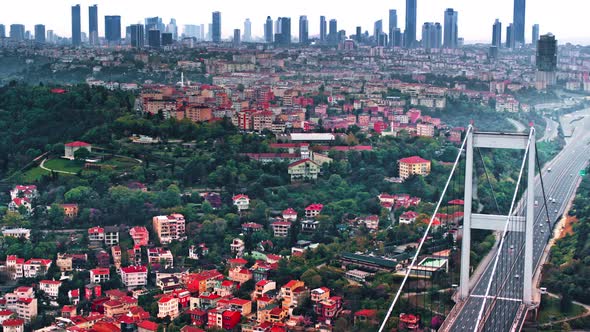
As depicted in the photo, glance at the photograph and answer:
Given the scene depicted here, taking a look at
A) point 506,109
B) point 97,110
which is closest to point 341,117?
point 506,109

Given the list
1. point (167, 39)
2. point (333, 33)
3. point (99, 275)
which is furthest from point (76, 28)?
point (99, 275)

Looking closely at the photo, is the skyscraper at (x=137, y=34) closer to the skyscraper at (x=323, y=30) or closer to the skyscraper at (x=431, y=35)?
the skyscraper at (x=323, y=30)

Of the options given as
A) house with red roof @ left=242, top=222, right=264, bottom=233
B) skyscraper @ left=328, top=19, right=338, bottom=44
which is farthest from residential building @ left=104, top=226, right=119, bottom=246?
skyscraper @ left=328, top=19, right=338, bottom=44

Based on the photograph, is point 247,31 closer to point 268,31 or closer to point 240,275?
point 268,31

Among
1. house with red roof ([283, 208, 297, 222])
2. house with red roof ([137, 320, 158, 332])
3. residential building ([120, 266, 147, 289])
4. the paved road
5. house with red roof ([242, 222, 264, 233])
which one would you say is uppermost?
the paved road

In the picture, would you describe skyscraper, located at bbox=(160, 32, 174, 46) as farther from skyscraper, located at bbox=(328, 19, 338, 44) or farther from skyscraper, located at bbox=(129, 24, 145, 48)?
skyscraper, located at bbox=(328, 19, 338, 44)

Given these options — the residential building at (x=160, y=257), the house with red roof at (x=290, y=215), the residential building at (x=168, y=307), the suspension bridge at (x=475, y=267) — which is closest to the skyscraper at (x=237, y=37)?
the house with red roof at (x=290, y=215)

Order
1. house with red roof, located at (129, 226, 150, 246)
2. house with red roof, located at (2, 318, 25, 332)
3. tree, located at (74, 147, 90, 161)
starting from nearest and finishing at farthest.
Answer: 1. house with red roof, located at (2, 318, 25, 332)
2. house with red roof, located at (129, 226, 150, 246)
3. tree, located at (74, 147, 90, 161)

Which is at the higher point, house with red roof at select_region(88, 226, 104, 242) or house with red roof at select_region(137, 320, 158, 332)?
house with red roof at select_region(88, 226, 104, 242)
